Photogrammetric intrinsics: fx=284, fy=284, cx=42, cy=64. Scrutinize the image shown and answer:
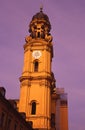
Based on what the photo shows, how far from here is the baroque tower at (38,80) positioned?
5241cm

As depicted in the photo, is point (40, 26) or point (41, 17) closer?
point (40, 26)

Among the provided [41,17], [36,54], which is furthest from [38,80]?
[41,17]

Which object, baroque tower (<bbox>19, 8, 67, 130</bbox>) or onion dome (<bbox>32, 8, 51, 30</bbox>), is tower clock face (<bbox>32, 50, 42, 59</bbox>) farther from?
onion dome (<bbox>32, 8, 51, 30</bbox>)

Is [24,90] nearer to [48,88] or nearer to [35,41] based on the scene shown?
[48,88]

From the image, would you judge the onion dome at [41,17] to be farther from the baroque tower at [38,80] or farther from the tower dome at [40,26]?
the baroque tower at [38,80]

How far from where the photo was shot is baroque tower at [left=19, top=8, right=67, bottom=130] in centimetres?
5241

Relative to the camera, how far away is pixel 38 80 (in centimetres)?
5603

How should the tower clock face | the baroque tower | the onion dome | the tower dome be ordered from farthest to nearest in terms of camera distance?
the onion dome < the tower dome < the tower clock face < the baroque tower

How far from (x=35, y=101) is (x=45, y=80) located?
465 centimetres

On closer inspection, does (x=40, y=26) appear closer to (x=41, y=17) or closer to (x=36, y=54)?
(x=41, y=17)

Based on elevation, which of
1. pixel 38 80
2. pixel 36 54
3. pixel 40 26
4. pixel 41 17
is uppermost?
pixel 41 17

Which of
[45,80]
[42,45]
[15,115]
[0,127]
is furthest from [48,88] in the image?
[0,127]

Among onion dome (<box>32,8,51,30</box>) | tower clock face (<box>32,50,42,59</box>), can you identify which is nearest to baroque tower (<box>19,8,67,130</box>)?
tower clock face (<box>32,50,42,59</box>)

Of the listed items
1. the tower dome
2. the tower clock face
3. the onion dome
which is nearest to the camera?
the tower clock face
